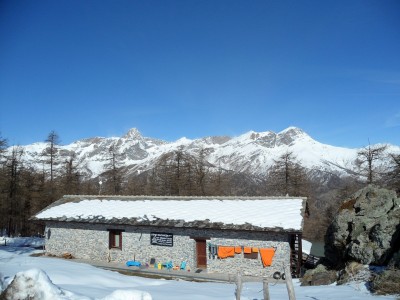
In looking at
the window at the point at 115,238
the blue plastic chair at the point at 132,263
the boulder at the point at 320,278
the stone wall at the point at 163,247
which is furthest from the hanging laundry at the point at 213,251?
the window at the point at 115,238

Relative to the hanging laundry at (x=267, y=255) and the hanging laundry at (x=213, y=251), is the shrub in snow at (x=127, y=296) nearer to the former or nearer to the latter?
the hanging laundry at (x=267, y=255)

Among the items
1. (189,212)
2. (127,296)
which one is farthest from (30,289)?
(189,212)

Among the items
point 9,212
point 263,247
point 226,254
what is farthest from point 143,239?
point 9,212

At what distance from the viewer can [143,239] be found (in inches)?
832

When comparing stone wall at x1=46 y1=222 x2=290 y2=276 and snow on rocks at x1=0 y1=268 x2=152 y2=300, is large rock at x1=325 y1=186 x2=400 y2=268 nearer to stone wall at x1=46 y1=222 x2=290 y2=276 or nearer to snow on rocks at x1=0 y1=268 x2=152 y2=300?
stone wall at x1=46 y1=222 x2=290 y2=276

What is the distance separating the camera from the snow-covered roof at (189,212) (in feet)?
61.1

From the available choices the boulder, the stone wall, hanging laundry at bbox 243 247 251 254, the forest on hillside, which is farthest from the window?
the forest on hillside

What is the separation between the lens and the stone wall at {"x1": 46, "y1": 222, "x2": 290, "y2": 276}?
58.7 feet

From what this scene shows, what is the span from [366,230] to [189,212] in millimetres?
10486

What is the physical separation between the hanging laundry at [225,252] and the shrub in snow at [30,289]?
1253 cm

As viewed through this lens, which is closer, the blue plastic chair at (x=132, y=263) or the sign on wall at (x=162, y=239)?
the sign on wall at (x=162, y=239)

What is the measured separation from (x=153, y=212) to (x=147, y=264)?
3.39 m

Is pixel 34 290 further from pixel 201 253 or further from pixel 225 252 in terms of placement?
pixel 201 253

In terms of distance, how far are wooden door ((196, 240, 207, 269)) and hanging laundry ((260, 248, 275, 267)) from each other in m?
3.56
